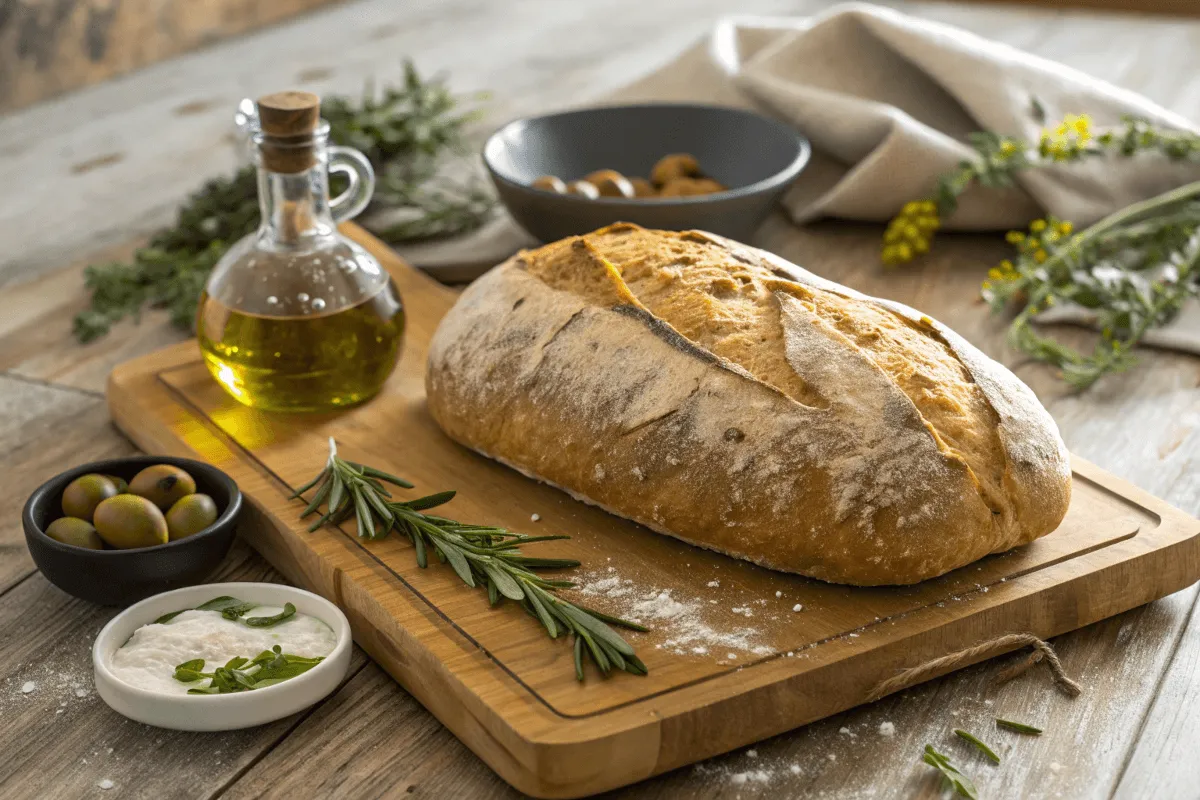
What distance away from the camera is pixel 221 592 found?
1532 millimetres

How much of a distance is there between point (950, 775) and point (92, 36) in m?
3.37

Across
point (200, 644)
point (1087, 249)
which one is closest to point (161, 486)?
point (200, 644)

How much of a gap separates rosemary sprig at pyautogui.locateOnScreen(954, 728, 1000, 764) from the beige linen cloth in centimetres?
125

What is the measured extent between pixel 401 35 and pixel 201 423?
8.96 ft

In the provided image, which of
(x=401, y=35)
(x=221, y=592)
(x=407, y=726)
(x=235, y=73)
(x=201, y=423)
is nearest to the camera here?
(x=407, y=726)

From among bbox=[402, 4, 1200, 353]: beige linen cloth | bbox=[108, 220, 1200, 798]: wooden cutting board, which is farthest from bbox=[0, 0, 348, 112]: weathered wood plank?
bbox=[108, 220, 1200, 798]: wooden cutting board

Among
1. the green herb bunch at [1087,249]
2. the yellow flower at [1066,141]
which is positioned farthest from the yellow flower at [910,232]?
the yellow flower at [1066,141]

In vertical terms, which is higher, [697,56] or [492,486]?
[697,56]

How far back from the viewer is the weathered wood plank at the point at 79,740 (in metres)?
1.33

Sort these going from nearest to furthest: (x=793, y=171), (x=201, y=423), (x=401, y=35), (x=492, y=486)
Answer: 1. (x=492, y=486)
2. (x=201, y=423)
3. (x=793, y=171)
4. (x=401, y=35)

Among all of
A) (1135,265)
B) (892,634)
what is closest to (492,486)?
(892,634)

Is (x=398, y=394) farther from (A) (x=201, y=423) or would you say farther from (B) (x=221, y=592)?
(B) (x=221, y=592)

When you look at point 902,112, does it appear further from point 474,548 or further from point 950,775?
point 950,775

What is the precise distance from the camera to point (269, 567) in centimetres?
174
